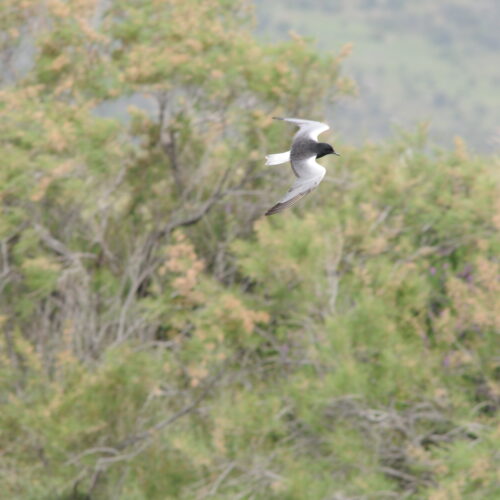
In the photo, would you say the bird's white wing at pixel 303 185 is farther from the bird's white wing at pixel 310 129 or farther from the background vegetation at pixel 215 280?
the background vegetation at pixel 215 280

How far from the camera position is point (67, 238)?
17375 millimetres

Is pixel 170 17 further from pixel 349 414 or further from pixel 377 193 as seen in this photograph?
pixel 349 414

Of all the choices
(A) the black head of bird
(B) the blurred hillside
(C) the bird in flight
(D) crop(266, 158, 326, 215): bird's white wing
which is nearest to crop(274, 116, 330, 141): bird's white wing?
(C) the bird in flight

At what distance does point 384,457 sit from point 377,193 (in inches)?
177

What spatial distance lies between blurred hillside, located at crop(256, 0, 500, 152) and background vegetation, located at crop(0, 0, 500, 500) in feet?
395

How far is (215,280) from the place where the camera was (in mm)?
16469

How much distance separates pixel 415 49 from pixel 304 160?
577 ft

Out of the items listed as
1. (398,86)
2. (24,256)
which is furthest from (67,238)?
(398,86)

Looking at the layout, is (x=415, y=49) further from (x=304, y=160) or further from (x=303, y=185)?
(x=303, y=185)

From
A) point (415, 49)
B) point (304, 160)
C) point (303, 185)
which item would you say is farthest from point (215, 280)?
point (415, 49)

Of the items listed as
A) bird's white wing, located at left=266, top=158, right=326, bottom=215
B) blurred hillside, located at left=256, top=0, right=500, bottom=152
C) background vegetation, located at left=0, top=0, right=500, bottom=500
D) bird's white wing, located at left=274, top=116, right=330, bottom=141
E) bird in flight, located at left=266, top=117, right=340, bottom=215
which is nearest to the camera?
bird's white wing, located at left=266, top=158, right=326, bottom=215

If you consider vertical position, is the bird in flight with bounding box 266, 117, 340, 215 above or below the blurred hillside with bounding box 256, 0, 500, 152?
above

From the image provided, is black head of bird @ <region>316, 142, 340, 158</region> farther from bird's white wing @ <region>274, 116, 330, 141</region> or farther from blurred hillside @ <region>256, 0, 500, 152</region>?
blurred hillside @ <region>256, 0, 500, 152</region>

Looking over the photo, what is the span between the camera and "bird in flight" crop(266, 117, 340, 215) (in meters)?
6.26
